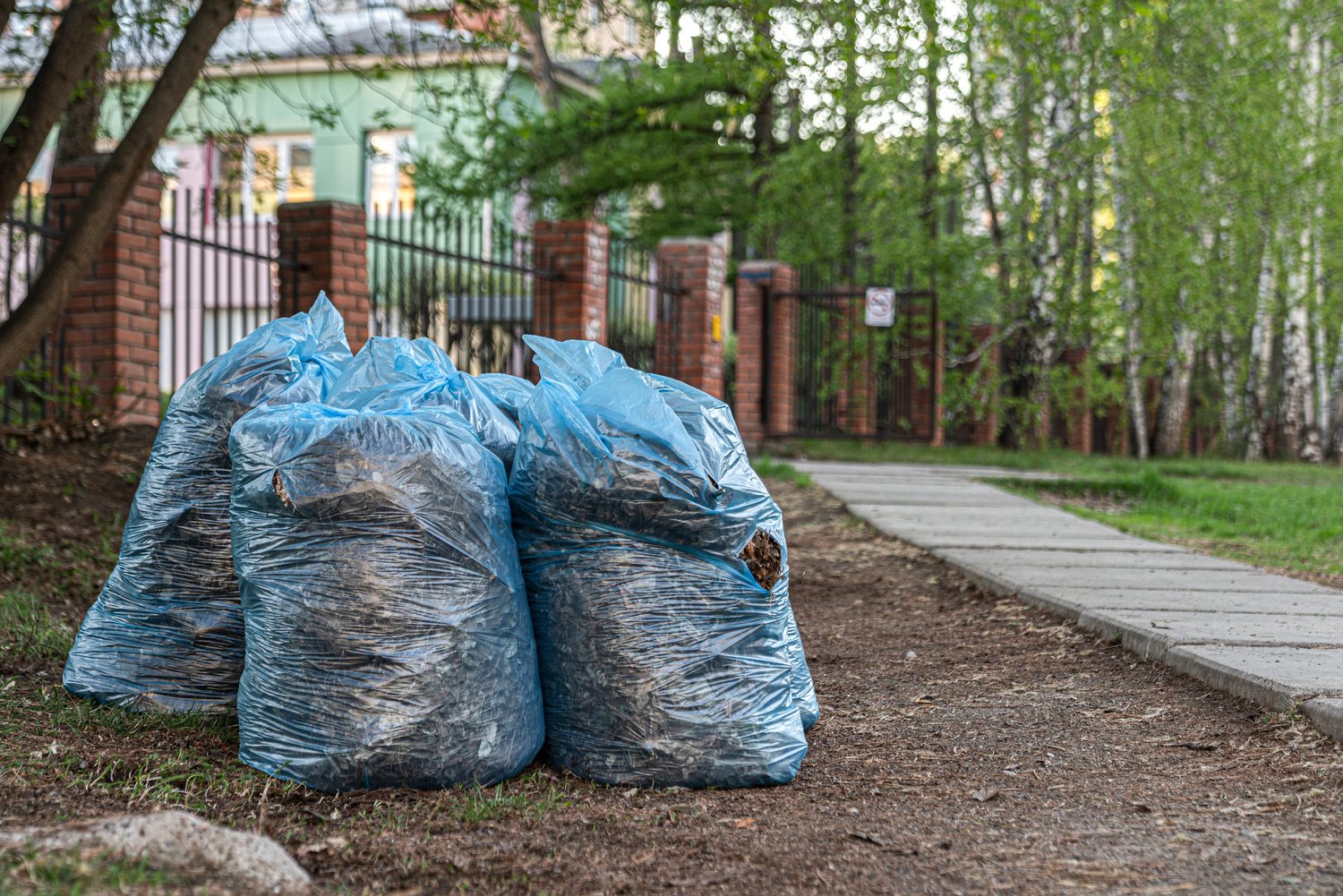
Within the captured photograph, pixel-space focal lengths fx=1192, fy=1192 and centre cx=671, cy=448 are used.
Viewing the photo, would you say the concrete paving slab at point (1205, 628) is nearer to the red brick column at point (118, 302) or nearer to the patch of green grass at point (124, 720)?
the patch of green grass at point (124, 720)

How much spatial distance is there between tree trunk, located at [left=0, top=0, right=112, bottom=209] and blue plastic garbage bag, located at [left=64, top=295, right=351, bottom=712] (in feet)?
7.17

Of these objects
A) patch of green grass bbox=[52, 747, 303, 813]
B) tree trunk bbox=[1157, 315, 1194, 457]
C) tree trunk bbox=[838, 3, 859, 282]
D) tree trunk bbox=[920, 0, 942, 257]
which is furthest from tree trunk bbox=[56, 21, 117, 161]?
tree trunk bbox=[1157, 315, 1194, 457]

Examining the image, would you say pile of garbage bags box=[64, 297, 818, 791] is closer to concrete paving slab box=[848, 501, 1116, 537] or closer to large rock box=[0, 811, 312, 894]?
large rock box=[0, 811, 312, 894]

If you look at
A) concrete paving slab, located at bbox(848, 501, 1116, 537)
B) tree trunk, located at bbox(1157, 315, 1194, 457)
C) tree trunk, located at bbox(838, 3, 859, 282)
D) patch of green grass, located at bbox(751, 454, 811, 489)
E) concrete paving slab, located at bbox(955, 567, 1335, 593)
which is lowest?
concrete paving slab, located at bbox(955, 567, 1335, 593)

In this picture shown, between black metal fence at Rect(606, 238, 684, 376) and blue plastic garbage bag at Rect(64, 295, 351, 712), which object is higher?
black metal fence at Rect(606, 238, 684, 376)

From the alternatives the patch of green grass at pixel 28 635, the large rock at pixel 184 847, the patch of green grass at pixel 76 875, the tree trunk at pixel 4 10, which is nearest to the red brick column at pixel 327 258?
the tree trunk at pixel 4 10

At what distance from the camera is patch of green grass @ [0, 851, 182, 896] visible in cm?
172

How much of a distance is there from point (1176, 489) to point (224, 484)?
795 centimetres

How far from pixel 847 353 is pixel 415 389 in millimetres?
11301

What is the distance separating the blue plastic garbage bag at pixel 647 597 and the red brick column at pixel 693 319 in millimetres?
8801

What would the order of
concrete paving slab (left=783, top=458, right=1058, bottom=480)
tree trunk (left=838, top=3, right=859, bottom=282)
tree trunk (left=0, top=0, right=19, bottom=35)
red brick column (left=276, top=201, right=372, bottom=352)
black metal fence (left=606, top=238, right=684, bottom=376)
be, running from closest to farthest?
tree trunk (left=0, top=0, right=19, bottom=35)
red brick column (left=276, top=201, right=372, bottom=352)
concrete paving slab (left=783, top=458, right=1058, bottom=480)
black metal fence (left=606, top=238, right=684, bottom=376)
tree trunk (left=838, top=3, right=859, bottom=282)

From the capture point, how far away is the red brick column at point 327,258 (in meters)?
7.16

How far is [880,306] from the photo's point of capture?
12609 millimetres

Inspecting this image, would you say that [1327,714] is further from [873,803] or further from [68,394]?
[68,394]
